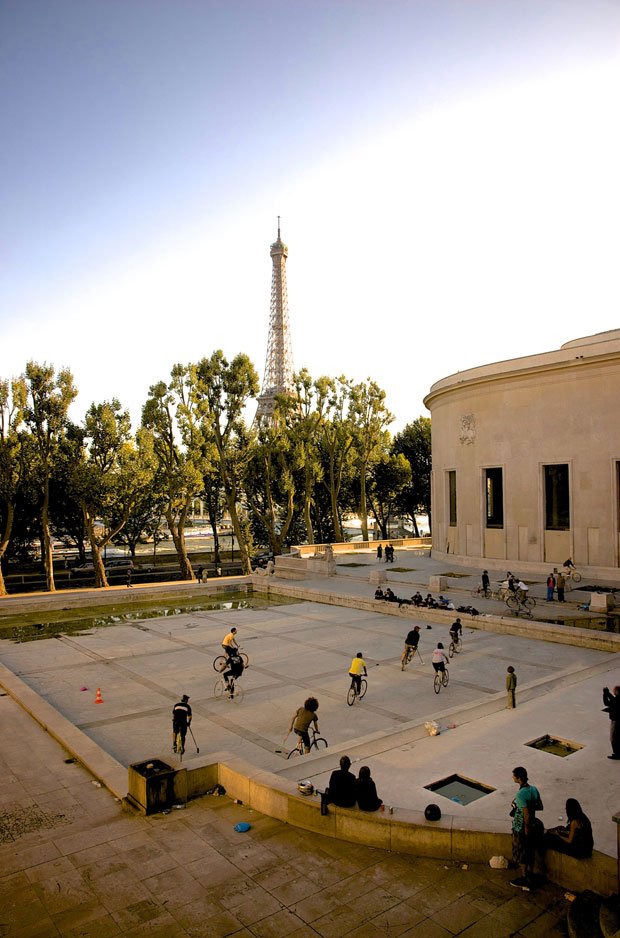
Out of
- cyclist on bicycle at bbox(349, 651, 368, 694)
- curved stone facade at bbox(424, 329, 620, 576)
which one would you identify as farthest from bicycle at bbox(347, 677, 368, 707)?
curved stone facade at bbox(424, 329, 620, 576)

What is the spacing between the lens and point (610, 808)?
887 cm

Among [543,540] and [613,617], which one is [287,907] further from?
[543,540]

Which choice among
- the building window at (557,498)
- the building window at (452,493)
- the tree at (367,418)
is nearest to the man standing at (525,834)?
the building window at (557,498)

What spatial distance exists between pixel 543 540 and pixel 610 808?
22.9 m

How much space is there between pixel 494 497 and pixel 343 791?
2757 cm

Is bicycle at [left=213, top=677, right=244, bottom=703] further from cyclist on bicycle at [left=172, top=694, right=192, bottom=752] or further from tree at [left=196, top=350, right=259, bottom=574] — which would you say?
tree at [left=196, top=350, right=259, bottom=574]

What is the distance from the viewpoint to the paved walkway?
642 cm

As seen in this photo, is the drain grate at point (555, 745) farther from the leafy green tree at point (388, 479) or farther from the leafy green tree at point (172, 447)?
the leafy green tree at point (388, 479)

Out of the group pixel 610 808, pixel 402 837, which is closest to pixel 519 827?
pixel 402 837

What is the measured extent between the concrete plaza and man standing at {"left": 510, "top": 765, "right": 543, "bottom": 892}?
21 centimetres

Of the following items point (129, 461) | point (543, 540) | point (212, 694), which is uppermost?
point (129, 461)

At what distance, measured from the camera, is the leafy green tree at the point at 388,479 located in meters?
55.3

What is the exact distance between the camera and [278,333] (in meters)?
80.9

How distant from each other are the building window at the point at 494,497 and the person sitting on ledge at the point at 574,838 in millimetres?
26728
